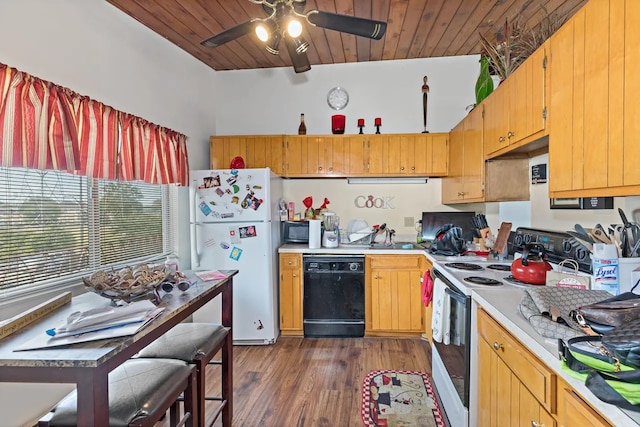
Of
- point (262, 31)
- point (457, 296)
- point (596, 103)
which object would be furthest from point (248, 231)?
point (596, 103)

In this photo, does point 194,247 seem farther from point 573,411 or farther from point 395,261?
point 573,411

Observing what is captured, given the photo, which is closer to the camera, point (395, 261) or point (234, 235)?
point (234, 235)

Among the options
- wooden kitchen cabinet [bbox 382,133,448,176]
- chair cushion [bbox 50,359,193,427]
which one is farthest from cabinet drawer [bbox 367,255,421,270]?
chair cushion [bbox 50,359,193,427]

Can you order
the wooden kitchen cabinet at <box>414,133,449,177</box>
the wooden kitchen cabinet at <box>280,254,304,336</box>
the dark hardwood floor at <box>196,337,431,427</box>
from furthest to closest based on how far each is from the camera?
the wooden kitchen cabinet at <box>414,133,449,177</box>, the wooden kitchen cabinet at <box>280,254,304,336</box>, the dark hardwood floor at <box>196,337,431,427</box>

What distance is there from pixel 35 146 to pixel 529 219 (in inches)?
123

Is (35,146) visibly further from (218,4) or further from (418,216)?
(418,216)

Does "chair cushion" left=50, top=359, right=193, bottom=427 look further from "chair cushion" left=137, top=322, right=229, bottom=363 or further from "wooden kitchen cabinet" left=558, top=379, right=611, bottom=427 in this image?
"wooden kitchen cabinet" left=558, top=379, right=611, bottom=427

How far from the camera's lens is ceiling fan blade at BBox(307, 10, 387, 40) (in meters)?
1.78

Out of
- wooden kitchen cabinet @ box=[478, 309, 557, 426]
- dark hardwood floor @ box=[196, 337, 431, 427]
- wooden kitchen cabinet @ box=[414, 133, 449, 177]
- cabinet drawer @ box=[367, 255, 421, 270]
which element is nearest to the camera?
wooden kitchen cabinet @ box=[478, 309, 557, 426]

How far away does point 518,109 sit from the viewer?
1.80 m

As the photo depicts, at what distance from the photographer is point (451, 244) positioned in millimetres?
2662

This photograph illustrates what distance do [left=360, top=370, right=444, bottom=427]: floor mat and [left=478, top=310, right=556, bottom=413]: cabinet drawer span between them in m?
0.92

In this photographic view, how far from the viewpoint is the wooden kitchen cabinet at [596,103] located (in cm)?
100

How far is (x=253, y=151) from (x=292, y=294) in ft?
5.16
